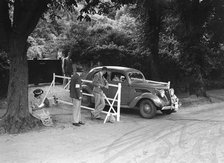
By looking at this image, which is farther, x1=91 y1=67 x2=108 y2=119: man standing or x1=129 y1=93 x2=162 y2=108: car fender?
x1=129 y1=93 x2=162 y2=108: car fender

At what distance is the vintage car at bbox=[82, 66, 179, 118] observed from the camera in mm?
11875

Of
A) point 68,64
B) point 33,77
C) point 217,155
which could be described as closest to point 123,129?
point 217,155

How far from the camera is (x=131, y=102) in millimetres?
12336

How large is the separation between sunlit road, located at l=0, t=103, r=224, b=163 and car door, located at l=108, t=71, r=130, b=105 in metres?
1.29

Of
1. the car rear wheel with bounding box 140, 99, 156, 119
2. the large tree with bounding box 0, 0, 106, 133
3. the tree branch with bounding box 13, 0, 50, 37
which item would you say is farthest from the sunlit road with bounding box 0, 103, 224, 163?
the tree branch with bounding box 13, 0, 50, 37

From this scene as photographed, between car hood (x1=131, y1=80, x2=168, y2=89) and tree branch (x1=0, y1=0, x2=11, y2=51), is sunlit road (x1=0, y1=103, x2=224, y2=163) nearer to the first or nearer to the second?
car hood (x1=131, y1=80, x2=168, y2=89)

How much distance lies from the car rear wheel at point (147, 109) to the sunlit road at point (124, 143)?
1.66ft

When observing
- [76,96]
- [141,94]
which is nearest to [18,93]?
[76,96]

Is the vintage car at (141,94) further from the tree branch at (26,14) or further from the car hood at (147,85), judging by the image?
the tree branch at (26,14)

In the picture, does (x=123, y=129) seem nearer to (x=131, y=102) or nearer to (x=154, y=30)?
(x=131, y=102)

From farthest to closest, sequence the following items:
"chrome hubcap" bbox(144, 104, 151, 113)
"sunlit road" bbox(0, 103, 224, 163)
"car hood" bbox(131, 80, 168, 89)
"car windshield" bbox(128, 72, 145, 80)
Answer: "car windshield" bbox(128, 72, 145, 80) < "car hood" bbox(131, 80, 168, 89) < "chrome hubcap" bbox(144, 104, 151, 113) < "sunlit road" bbox(0, 103, 224, 163)

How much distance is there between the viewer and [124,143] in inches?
330

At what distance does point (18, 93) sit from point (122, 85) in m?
4.40

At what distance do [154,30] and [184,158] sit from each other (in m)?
10.7
